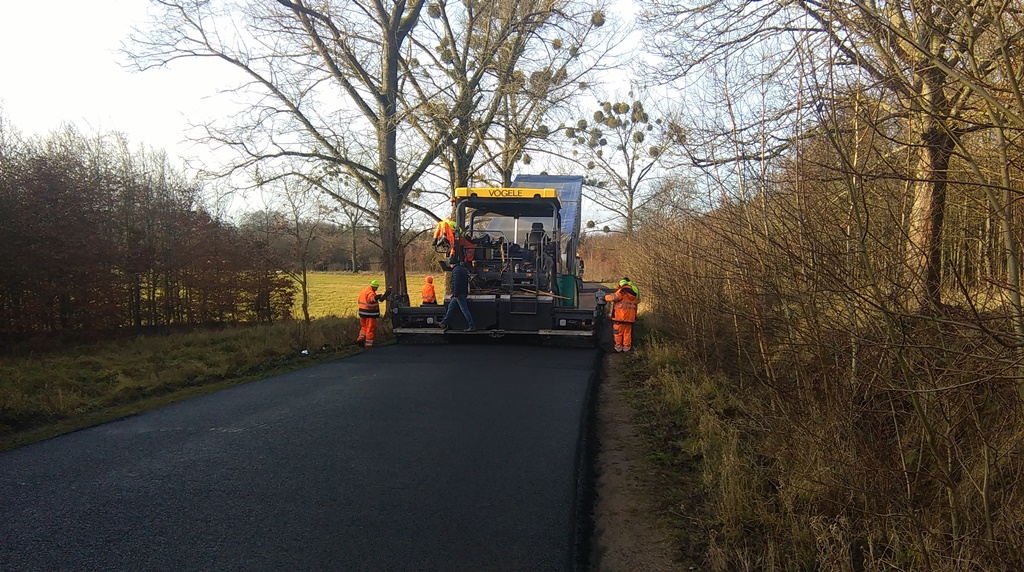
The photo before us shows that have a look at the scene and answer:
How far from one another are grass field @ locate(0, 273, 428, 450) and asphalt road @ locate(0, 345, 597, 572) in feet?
3.08

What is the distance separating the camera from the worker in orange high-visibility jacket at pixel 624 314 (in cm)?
1295

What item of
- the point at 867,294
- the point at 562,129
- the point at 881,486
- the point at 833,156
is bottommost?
the point at 881,486

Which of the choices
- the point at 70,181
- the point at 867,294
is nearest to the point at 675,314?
the point at 867,294

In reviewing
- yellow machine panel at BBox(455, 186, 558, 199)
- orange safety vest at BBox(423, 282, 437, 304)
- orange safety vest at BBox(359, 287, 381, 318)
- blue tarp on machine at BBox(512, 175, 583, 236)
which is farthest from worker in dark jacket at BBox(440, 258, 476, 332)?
blue tarp on machine at BBox(512, 175, 583, 236)

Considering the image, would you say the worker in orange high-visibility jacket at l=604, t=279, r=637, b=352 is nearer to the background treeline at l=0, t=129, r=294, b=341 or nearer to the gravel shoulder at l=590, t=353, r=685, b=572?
the gravel shoulder at l=590, t=353, r=685, b=572

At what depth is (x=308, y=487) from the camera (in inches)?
181

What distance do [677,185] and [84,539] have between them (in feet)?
23.6

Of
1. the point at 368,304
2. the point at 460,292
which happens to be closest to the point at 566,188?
the point at 460,292

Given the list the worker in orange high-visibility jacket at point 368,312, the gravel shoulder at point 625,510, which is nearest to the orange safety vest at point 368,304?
the worker in orange high-visibility jacket at point 368,312

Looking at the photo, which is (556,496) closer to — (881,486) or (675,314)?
(881,486)

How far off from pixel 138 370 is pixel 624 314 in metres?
8.87

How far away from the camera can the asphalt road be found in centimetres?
358

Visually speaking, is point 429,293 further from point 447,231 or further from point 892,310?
point 892,310

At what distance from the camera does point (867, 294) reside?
331 centimetres
